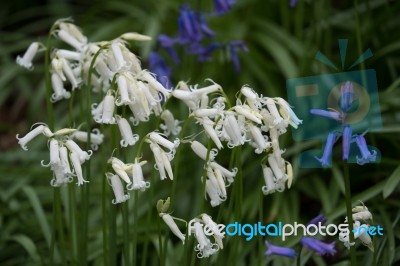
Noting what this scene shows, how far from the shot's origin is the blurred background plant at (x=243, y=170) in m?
3.97

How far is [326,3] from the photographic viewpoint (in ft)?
16.7

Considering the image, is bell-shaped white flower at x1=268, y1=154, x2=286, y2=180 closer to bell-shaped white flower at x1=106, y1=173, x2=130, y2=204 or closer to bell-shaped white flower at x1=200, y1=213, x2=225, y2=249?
bell-shaped white flower at x1=200, y1=213, x2=225, y2=249

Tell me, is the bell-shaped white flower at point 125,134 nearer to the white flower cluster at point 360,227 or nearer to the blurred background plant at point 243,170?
the blurred background plant at point 243,170

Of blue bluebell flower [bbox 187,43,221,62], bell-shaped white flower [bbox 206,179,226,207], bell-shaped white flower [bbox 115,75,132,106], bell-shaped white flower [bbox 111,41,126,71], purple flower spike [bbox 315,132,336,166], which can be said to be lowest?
bell-shaped white flower [bbox 206,179,226,207]

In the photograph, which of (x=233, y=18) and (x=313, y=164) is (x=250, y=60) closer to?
(x=233, y=18)

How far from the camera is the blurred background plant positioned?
3971 mm

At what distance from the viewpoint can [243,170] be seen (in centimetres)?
514

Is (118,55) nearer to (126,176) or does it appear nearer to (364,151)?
(126,176)

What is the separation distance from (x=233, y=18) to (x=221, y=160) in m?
1.90

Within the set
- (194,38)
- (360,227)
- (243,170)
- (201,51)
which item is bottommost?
(360,227)

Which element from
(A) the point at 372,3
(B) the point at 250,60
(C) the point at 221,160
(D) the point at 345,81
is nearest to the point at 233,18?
(B) the point at 250,60

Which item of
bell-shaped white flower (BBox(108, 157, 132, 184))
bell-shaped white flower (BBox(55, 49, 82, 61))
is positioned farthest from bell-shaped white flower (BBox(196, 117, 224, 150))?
bell-shaped white flower (BBox(55, 49, 82, 61))

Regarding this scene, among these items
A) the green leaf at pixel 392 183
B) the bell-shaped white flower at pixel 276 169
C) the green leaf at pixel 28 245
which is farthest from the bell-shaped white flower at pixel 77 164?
the green leaf at pixel 392 183

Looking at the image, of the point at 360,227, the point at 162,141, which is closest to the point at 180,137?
the point at 162,141
